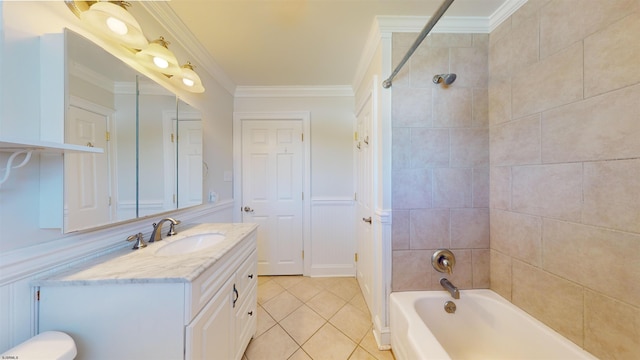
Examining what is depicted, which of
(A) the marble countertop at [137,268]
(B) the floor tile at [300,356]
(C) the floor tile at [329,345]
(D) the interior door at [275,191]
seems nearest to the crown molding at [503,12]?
(D) the interior door at [275,191]

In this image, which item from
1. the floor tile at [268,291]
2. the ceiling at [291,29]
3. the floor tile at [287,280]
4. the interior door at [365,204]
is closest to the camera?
the ceiling at [291,29]

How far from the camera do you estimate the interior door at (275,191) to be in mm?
2434

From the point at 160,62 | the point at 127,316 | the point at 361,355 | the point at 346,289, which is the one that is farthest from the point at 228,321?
the point at 160,62

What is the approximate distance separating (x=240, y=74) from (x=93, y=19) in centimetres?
129

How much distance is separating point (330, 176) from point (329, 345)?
1.58 meters

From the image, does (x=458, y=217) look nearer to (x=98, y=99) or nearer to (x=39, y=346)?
(x=39, y=346)

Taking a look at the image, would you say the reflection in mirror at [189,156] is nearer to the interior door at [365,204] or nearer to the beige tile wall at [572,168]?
the interior door at [365,204]

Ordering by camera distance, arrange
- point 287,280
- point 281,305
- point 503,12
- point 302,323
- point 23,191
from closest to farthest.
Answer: point 23,191 → point 503,12 → point 302,323 → point 281,305 → point 287,280

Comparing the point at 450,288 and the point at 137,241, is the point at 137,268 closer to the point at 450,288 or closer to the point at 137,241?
the point at 137,241

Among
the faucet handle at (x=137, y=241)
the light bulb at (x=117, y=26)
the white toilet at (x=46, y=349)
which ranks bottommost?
the white toilet at (x=46, y=349)

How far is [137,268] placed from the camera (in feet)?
2.63

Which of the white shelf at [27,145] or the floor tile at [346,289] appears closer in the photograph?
the white shelf at [27,145]

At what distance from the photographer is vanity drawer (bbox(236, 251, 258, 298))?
1.21 meters

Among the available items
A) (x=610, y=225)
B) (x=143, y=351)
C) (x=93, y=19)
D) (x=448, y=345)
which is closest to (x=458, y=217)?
(x=610, y=225)
